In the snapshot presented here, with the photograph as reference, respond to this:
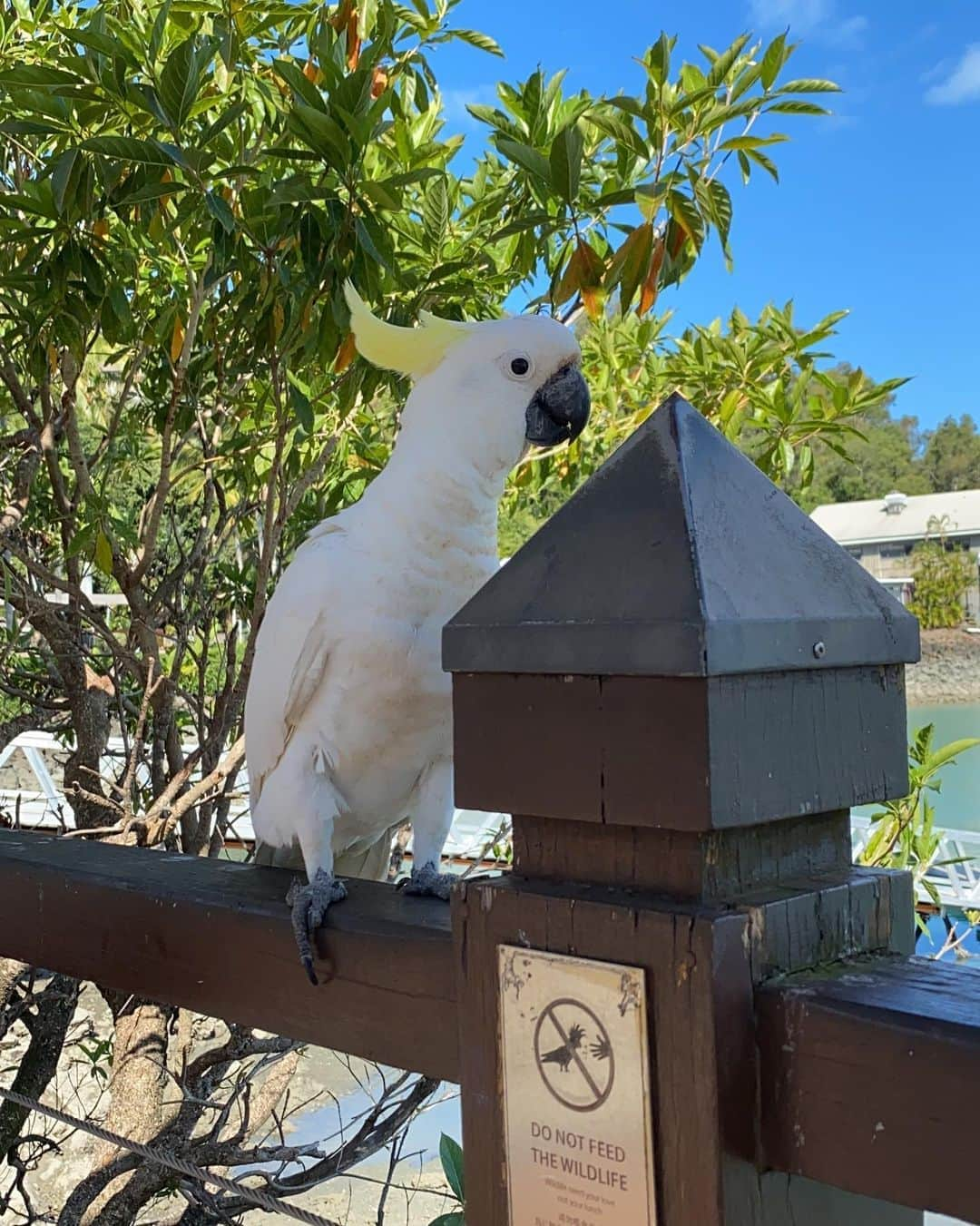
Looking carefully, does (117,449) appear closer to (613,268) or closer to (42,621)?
(42,621)

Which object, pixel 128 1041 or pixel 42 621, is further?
pixel 42 621

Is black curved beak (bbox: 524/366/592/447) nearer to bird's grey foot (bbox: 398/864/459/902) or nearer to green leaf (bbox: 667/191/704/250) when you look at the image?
green leaf (bbox: 667/191/704/250)

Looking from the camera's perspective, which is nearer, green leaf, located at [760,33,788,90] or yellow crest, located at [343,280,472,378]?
yellow crest, located at [343,280,472,378]

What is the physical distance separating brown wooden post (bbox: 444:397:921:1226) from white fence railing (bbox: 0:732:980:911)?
1750 millimetres

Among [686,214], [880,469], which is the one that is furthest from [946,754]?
[880,469]

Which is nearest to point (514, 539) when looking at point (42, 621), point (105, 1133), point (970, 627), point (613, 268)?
point (42, 621)

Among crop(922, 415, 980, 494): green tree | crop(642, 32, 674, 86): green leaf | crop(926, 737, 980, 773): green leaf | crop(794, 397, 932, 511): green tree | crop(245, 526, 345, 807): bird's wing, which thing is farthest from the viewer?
crop(922, 415, 980, 494): green tree

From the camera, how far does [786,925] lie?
581 mm

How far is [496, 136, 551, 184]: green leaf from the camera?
1.53 metres

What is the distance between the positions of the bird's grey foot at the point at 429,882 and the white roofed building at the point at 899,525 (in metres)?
19.8

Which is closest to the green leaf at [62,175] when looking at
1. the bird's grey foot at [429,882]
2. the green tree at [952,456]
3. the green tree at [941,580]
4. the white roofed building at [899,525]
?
the bird's grey foot at [429,882]

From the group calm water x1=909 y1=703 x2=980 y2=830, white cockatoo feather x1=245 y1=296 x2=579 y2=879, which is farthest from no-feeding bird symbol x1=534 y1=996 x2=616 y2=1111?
calm water x1=909 y1=703 x2=980 y2=830

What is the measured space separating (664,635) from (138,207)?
1750 mm

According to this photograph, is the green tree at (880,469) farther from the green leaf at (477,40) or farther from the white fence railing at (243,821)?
the green leaf at (477,40)
